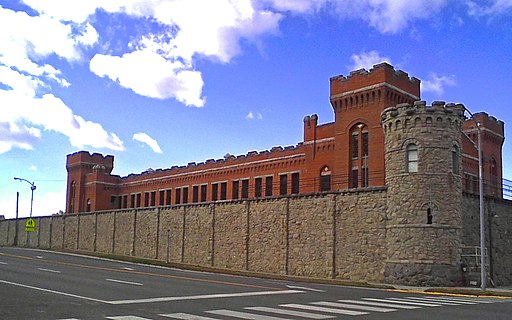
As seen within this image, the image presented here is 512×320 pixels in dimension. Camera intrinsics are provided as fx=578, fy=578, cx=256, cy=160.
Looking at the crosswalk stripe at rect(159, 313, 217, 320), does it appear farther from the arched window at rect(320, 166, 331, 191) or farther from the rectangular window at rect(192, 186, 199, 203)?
the rectangular window at rect(192, 186, 199, 203)

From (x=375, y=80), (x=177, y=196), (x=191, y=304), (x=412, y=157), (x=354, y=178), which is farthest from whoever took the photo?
(x=177, y=196)

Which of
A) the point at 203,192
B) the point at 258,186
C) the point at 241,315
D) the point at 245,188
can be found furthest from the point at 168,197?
the point at 241,315

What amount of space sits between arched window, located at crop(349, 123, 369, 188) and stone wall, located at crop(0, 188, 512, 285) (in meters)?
6.95

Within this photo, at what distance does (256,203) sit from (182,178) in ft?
88.8

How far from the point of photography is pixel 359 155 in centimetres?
4291

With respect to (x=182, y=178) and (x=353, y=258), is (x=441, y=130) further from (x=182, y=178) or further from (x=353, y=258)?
(x=182, y=178)

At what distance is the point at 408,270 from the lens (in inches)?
1197

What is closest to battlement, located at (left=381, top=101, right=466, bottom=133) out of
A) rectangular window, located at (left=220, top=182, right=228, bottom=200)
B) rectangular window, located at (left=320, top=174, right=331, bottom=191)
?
rectangular window, located at (left=320, top=174, right=331, bottom=191)

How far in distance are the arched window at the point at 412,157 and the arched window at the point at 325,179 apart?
566 inches

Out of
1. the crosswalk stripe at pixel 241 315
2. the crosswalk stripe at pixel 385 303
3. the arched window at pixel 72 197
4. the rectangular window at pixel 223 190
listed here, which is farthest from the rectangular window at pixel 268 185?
the crosswalk stripe at pixel 241 315

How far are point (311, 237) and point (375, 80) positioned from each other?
12929 millimetres

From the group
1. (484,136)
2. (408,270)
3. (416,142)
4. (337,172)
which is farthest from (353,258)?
(484,136)

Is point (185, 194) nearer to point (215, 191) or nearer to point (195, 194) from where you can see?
point (195, 194)

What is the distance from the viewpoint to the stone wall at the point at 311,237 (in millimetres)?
31156
